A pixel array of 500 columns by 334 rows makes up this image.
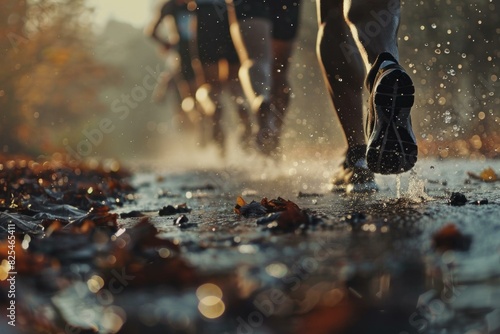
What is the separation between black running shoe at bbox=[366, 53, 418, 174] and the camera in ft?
10.2

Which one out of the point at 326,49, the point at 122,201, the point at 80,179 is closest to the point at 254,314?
the point at 326,49

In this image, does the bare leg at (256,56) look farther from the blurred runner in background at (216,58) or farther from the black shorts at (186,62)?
the black shorts at (186,62)

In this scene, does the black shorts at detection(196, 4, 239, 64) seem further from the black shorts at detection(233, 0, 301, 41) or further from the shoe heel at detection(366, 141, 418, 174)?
the shoe heel at detection(366, 141, 418, 174)

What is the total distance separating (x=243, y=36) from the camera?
681 centimetres

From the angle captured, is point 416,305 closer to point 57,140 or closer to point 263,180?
point 263,180

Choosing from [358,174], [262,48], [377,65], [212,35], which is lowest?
[358,174]

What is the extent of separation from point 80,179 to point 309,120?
30.6 metres

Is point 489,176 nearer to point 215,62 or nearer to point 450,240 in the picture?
point 450,240

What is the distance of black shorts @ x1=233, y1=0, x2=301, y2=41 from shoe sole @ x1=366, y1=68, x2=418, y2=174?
3.70 m

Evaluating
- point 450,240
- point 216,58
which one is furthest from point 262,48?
point 450,240

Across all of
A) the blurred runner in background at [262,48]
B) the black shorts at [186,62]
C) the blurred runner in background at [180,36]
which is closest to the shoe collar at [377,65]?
the blurred runner in background at [262,48]

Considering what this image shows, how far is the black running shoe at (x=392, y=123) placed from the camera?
3.11 meters

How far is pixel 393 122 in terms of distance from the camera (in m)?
3.14

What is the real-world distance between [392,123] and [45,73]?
77.2ft
